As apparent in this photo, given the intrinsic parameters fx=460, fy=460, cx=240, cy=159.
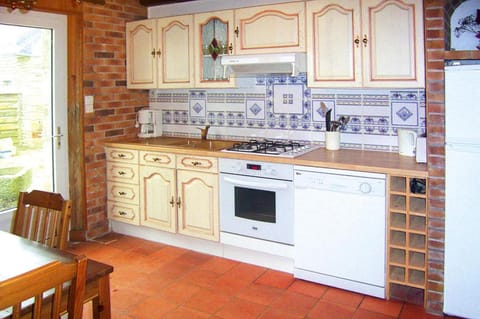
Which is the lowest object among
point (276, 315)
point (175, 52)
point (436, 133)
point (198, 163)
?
point (276, 315)

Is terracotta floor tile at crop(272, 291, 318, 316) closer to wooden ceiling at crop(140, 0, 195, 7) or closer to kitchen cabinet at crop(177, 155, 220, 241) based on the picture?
kitchen cabinet at crop(177, 155, 220, 241)

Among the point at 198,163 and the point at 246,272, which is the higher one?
the point at 198,163

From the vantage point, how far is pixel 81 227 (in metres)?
4.20

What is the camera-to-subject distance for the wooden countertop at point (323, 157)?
2.91 m

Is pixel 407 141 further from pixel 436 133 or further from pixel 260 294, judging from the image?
pixel 260 294

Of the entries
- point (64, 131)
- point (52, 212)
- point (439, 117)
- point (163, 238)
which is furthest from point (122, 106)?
point (439, 117)

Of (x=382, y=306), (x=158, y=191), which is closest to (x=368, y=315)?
(x=382, y=306)

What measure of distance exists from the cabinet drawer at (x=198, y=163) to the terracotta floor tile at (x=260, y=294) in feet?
3.15

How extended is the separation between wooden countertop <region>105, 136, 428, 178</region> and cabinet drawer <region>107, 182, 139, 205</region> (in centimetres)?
37

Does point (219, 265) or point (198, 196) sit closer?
point (219, 265)

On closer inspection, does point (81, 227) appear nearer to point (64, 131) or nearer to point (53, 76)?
point (64, 131)

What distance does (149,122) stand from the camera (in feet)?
14.9

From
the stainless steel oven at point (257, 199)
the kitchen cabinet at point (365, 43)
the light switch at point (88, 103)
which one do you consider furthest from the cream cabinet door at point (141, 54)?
the kitchen cabinet at point (365, 43)

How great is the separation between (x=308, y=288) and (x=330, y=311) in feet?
1.11
